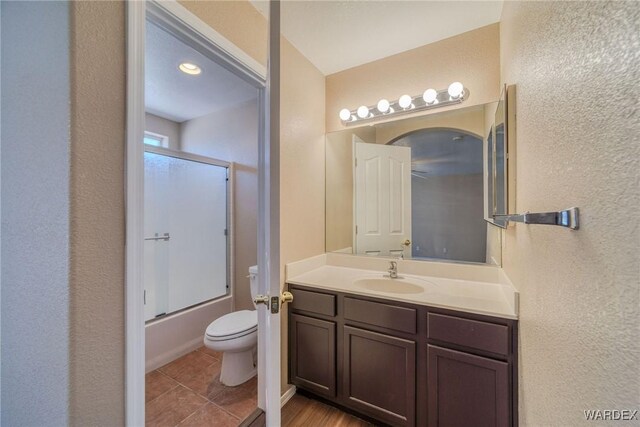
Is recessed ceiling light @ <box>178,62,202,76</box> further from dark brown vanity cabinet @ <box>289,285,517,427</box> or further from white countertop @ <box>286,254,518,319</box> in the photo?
dark brown vanity cabinet @ <box>289,285,517,427</box>

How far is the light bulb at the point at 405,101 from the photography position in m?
1.85

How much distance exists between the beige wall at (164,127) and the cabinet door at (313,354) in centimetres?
260

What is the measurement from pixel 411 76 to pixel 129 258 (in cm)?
207

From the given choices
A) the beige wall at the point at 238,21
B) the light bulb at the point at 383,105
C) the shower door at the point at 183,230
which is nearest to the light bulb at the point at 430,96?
the light bulb at the point at 383,105

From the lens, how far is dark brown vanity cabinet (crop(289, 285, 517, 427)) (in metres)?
1.17

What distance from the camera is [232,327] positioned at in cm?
188

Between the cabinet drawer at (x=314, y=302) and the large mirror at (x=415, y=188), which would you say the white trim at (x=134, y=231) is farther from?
the large mirror at (x=415, y=188)

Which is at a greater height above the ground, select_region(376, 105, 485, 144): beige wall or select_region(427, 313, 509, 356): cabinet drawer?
select_region(376, 105, 485, 144): beige wall

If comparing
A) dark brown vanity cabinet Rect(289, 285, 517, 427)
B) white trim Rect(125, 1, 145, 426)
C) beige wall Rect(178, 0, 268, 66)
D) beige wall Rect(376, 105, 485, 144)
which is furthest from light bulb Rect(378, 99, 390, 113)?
white trim Rect(125, 1, 145, 426)

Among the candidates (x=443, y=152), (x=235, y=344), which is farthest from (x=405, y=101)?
(x=235, y=344)

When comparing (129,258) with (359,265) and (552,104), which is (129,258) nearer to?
(552,104)

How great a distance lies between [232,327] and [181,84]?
2146mm

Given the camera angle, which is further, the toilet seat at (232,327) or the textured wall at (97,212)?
the toilet seat at (232,327)

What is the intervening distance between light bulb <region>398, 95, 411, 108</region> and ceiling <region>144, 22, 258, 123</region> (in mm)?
1338
